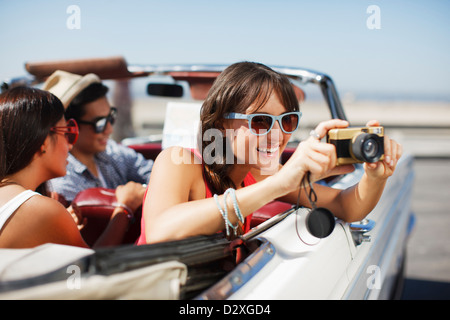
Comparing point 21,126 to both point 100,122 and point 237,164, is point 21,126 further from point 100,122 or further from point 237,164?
point 100,122

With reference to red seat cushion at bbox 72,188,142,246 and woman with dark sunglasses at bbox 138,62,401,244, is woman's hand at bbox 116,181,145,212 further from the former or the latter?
woman with dark sunglasses at bbox 138,62,401,244

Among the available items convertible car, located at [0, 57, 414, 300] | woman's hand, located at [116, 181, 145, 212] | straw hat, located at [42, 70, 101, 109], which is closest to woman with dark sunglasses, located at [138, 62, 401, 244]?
convertible car, located at [0, 57, 414, 300]

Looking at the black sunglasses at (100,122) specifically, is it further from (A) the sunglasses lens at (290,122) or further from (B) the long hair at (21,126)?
(A) the sunglasses lens at (290,122)

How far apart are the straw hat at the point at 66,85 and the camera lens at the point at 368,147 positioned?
1.95m

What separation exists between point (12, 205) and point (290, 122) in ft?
3.19

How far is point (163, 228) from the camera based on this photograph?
128cm

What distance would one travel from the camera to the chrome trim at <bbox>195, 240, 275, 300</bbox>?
1.06 metres

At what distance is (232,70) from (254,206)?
54cm

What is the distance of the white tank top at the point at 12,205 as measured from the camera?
1.29 m

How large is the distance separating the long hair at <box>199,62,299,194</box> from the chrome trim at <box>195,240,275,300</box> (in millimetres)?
333

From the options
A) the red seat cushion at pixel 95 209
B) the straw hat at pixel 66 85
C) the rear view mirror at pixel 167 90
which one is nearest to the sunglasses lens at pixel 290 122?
the red seat cushion at pixel 95 209
